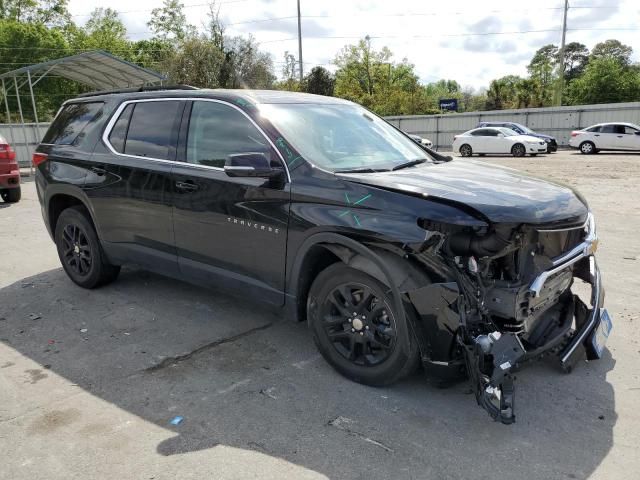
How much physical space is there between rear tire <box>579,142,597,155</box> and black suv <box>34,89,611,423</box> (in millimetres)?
24601

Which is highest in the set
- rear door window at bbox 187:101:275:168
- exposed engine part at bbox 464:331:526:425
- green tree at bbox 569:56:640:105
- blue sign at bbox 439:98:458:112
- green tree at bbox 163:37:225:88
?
green tree at bbox 163:37:225:88

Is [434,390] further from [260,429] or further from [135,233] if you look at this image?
[135,233]

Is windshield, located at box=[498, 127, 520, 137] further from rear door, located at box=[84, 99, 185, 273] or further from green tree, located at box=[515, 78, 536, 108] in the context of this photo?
green tree, located at box=[515, 78, 536, 108]

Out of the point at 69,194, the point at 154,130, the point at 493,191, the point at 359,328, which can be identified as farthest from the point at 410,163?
the point at 69,194

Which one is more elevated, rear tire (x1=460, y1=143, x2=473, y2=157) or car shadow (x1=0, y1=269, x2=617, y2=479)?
car shadow (x1=0, y1=269, x2=617, y2=479)

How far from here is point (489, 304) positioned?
303 centimetres

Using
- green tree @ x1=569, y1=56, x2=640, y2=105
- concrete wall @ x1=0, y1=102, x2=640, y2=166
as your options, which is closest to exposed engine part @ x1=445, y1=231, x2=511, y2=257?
concrete wall @ x1=0, y1=102, x2=640, y2=166

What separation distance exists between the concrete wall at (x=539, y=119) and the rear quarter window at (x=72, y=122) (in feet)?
86.0

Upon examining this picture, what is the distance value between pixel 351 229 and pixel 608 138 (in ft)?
86.1

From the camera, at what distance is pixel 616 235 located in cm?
755

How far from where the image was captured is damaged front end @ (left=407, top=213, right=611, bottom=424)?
2.87 meters

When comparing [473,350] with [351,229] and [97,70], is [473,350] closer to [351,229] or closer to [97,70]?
[351,229]

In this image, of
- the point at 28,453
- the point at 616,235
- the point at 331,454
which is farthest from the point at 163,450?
the point at 616,235

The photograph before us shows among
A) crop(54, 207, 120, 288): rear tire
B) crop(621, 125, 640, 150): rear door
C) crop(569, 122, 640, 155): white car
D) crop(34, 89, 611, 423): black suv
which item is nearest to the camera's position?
crop(34, 89, 611, 423): black suv
